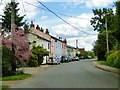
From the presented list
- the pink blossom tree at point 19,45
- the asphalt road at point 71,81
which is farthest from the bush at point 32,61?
the pink blossom tree at point 19,45

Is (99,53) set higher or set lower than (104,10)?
lower

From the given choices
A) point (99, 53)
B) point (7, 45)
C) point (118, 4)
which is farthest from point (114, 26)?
point (99, 53)

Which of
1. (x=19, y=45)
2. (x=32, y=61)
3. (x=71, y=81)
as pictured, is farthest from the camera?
(x=32, y=61)

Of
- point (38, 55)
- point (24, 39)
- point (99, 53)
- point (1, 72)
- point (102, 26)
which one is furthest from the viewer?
point (102, 26)

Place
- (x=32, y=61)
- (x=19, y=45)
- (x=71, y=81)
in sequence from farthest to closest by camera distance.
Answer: (x=32, y=61), (x=19, y=45), (x=71, y=81)

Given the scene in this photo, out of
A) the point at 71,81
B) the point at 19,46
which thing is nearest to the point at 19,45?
the point at 19,46

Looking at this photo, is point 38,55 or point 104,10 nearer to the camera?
point 38,55

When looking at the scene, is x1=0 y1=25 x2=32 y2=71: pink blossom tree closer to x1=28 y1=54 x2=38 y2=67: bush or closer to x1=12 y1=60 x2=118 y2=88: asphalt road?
x1=12 y1=60 x2=118 y2=88: asphalt road

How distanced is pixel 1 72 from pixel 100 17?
41.2 meters

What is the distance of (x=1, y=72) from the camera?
1340 centimetres

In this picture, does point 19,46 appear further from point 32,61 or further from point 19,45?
point 32,61

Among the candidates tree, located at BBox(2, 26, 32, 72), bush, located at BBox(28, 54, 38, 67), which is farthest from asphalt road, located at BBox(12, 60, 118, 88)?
bush, located at BBox(28, 54, 38, 67)

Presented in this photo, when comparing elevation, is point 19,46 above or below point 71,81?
above

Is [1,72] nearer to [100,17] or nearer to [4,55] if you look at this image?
[4,55]
